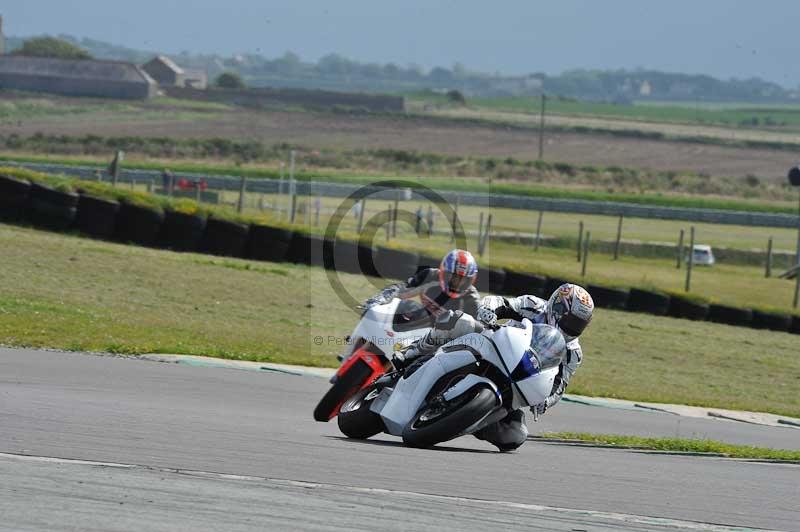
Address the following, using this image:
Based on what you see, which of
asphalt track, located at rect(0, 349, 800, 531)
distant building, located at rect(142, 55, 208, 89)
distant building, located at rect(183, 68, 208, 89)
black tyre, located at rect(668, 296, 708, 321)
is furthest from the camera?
distant building, located at rect(183, 68, 208, 89)

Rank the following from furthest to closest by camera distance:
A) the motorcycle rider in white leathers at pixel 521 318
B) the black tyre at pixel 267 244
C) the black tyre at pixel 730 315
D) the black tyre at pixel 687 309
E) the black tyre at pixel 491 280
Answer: the black tyre at pixel 730 315, the black tyre at pixel 687 309, the black tyre at pixel 267 244, the black tyre at pixel 491 280, the motorcycle rider in white leathers at pixel 521 318

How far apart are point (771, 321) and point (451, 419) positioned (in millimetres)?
17290

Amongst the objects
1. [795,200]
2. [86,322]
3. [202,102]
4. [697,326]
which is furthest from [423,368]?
[202,102]

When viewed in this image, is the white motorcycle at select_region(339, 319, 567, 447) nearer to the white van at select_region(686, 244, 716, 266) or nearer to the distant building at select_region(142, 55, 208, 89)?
the white van at select_region(686, 244, 716, 266)

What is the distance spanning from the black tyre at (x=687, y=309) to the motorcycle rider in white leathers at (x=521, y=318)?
15.3 metres

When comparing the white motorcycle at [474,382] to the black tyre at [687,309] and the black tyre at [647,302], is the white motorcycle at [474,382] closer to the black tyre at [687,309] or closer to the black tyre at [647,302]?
the black tyre at [647,302]

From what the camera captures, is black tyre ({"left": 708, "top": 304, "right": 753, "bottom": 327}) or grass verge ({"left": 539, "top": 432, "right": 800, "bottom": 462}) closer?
grass verge ({"left": 539, "top": 432, "right": 800, "bottom": 462})

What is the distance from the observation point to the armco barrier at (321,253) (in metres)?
22.0

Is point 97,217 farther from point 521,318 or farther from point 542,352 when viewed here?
point 542,352

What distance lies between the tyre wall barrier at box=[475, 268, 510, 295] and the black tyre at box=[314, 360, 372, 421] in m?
13.0

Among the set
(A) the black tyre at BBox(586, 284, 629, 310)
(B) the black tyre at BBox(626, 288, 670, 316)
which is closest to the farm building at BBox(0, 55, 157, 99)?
(A) the black tyre at BBox(586, 284, 629, 310)

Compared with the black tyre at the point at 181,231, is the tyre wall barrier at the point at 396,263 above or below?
below

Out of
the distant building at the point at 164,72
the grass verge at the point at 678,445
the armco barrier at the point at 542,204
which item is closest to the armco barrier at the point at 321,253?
the grass verge at the point at 678,445

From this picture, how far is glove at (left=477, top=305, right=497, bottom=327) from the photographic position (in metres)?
8.69
